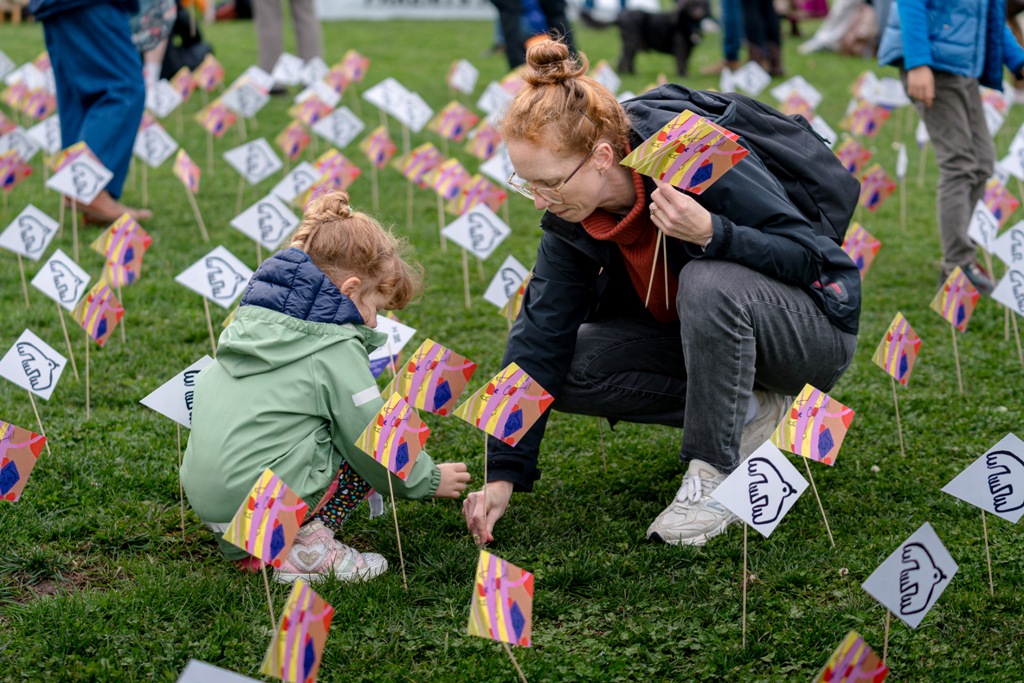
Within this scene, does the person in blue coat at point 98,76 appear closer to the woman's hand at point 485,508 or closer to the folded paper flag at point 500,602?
the woman's hand at point 485,508

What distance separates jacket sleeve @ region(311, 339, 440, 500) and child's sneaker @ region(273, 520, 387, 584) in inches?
7.1

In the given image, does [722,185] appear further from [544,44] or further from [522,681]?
[522,681]

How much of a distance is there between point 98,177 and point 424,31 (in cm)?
874

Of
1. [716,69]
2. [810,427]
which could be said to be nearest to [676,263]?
[810,427]

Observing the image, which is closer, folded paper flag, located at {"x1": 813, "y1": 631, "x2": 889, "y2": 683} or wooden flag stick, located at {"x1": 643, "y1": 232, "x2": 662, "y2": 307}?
folded paper flag, located at {"x1": 813, "y1": 631, "x2": 889, "y2": 683}

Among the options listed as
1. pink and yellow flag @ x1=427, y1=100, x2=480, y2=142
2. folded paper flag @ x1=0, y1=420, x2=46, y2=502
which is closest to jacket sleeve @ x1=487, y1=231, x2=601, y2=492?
folded paper flag @ x1=0, y1=420, x2=46, y2=502

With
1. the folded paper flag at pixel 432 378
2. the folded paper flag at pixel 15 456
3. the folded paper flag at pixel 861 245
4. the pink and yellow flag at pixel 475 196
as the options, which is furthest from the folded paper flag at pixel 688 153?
the pink and yellow flag at pixel 475 196

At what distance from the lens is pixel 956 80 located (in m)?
4.32

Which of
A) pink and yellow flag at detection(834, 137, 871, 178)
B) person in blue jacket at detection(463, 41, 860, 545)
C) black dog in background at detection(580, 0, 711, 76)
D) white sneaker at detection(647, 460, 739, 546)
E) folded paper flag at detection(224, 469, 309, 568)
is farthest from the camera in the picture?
black dog in background at detection(580, 0, 711, 76)

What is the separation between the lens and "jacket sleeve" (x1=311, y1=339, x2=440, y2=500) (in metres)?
2.43

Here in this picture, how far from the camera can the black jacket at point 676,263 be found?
2.57m

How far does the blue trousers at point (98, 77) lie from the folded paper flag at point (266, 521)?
11.7 ft

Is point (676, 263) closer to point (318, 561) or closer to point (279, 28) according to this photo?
point (318, 561)

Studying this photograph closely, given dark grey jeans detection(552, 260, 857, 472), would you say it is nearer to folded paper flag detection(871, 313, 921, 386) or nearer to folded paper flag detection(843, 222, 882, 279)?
folded paper flag detection(871, 313, 921, 386)
